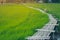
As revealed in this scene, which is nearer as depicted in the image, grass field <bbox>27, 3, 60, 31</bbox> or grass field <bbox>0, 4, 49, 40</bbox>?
grass field <bbox>0, 4, 49, 40</bbox>

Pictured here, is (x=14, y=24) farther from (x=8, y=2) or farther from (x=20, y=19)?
(x=8, y=2)

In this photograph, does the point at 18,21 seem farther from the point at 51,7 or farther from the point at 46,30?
the point at 51,7

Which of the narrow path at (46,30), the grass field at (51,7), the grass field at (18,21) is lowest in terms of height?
the narrow path at (46,30)

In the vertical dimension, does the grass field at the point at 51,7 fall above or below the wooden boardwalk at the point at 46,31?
above

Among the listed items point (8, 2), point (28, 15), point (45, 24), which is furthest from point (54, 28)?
point (8, 2)

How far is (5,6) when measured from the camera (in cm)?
379

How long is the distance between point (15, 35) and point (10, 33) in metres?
0.07

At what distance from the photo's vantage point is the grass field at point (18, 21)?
327 centimetres

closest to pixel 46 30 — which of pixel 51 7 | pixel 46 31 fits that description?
pixel 46 31

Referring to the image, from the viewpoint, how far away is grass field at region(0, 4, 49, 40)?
10.7 ft

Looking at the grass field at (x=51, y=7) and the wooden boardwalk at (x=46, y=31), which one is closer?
the wooden boardwalk at (x=46, y=31)

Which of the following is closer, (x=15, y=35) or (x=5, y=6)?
(x=15, y=35)

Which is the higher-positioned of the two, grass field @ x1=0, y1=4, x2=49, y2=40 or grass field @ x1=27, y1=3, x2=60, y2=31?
grass field @ x1=27, y1=3, x2=60, y2=31

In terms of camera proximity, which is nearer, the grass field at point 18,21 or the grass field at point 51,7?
the grass field at point 18,21
